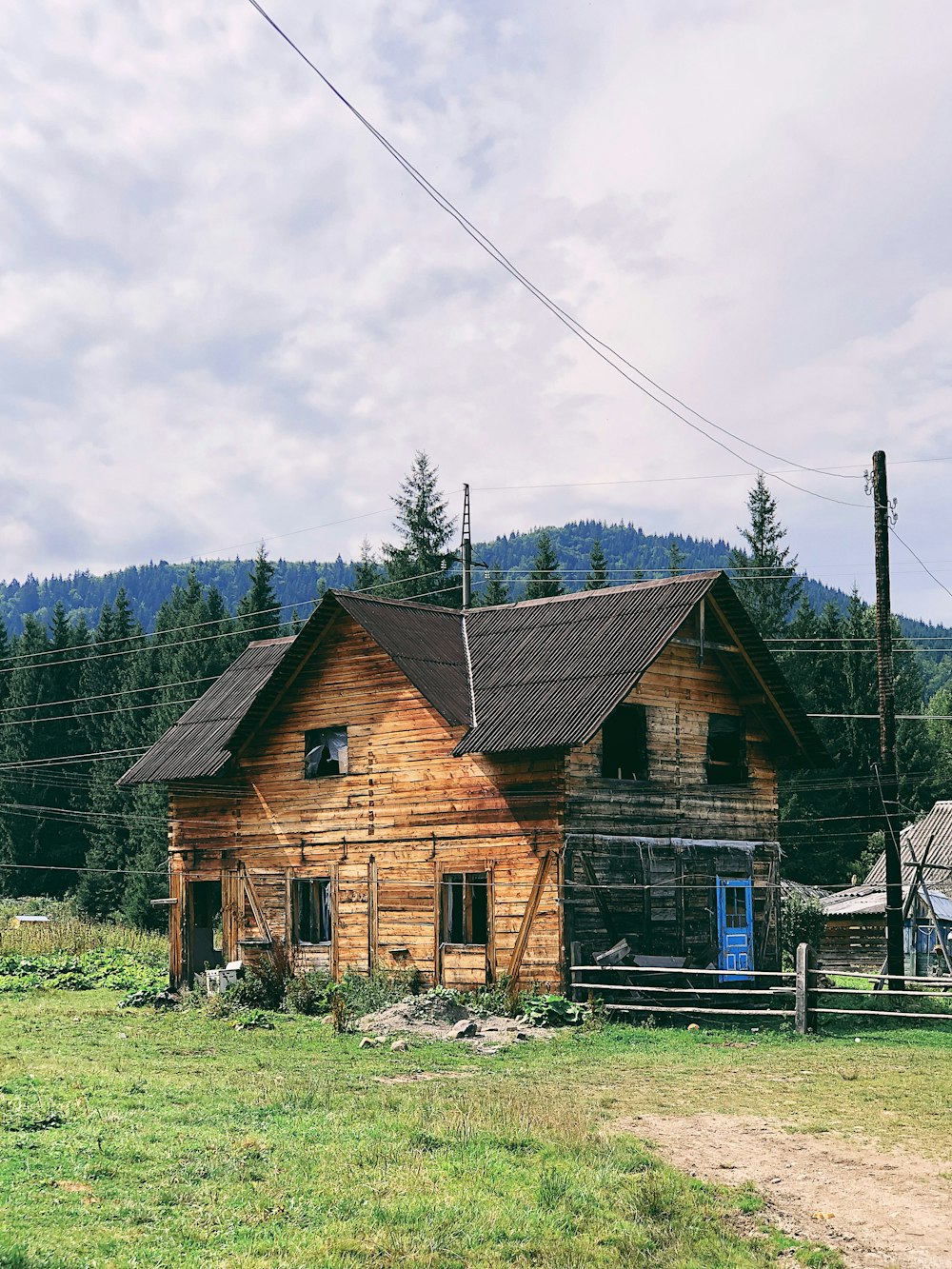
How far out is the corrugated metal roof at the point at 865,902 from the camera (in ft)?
155

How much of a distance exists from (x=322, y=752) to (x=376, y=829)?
2.79 metres

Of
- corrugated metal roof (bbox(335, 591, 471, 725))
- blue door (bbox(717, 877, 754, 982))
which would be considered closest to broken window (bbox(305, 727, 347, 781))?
corrugated metal roof (bbox(335, 591, 471, 725))

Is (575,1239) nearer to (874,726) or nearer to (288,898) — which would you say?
(288,898)

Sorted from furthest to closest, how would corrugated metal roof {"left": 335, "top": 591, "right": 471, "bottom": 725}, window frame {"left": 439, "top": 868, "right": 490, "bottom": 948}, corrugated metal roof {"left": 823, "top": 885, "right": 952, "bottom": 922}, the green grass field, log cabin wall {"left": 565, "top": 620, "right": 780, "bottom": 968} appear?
1. corrugated metal roof {"left": 823, "top": 885, "right": 952, "bottom": 922}
2. corrugated metal roof {"left": 335, "top": 591, "right": 471, "bottom": 725}
3. window frame {"left": 439, "top": 868, "right": 490, "bottom": 948}
4. log cabin wall {"left": 565, "top": 620, "right": 780, "bottom": 968}
5. the green grass field

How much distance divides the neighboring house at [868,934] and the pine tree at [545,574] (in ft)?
83.5

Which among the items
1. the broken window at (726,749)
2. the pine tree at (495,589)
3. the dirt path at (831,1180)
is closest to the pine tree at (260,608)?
the pine tree at (495,589)

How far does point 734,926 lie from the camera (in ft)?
99.7

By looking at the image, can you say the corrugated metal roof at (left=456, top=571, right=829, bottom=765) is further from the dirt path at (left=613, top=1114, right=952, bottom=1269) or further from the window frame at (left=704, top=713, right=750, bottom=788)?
the dirt path at (left=613, top=1114, right=952, bottom=1269)

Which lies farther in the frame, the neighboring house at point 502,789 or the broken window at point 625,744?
the broken window at point 625,744

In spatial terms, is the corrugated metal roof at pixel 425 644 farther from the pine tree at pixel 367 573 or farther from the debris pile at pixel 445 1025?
the pine tree at pixel 367 573

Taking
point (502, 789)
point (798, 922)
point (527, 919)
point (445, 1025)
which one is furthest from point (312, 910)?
point (798, 922)

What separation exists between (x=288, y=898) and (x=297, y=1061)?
11934 mm

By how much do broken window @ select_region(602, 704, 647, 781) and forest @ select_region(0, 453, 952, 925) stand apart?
29.0m

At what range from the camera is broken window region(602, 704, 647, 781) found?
29469 mm
